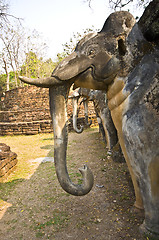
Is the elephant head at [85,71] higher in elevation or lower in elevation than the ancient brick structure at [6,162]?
higher

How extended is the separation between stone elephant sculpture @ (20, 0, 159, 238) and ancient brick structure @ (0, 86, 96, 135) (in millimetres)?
8772

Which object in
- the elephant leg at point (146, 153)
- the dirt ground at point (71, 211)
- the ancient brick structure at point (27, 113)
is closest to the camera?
the elephant leg at point (146, 153)

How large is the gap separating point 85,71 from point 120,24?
1.81 ft

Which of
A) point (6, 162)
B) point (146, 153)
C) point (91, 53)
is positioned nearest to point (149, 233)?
point (146, 153)

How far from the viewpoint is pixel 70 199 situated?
2990mm

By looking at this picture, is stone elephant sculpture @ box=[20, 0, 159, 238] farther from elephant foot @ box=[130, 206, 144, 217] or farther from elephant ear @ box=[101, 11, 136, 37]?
elephant foot @ box=[130, 206, 144, 217]

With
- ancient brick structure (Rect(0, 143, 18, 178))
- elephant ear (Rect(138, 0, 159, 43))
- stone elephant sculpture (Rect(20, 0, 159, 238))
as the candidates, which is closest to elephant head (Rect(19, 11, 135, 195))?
stone elephant sculpture (Rect(20, 0, 159, 238))

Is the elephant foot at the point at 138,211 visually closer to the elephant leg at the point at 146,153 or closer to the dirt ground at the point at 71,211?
the dirt ground at the point at 71,211

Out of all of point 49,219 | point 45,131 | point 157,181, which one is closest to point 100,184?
point 49,219

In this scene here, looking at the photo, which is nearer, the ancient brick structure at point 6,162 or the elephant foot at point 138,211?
the elephant foot at point 138,211

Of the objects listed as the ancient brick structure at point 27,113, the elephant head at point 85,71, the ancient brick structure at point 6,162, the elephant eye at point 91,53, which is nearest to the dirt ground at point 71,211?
the ancient brick structure at point 6,162

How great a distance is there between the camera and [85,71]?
71.9 inches

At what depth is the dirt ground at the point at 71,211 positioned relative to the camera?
2.18 metres

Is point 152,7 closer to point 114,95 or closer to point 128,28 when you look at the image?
point 128,28
